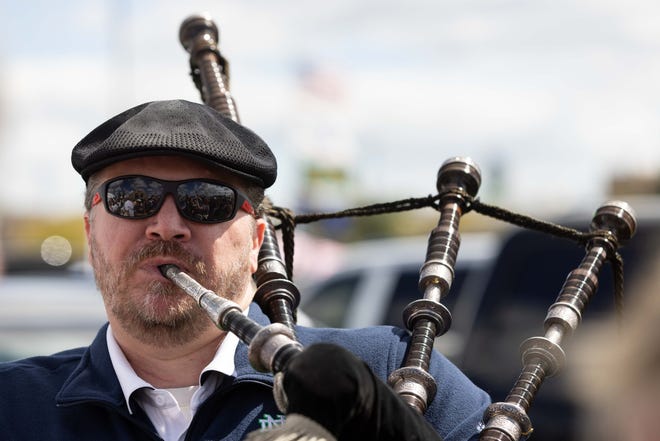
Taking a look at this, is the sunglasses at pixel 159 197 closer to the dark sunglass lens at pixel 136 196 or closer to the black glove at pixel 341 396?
the dark sunglass lens at pixel 136 196

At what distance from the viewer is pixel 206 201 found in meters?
2.79

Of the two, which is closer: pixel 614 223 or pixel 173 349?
pixel 173 349

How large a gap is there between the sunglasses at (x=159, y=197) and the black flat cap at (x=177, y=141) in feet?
0.20

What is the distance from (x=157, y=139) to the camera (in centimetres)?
275

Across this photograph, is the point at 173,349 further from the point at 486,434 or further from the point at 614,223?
the point at 614,223

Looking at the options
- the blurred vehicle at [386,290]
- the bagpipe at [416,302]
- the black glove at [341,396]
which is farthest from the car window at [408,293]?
the black glove at [341,396]

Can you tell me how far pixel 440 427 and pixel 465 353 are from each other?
3.23 metres

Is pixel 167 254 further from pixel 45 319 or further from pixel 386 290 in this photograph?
pixel 386 290

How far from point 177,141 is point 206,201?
16cm

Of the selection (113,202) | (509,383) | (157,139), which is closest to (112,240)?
(113,202)

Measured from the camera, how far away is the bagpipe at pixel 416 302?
2.06m

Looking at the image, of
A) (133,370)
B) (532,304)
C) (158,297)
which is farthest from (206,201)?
(532,304)

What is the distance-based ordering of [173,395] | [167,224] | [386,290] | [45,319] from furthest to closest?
[386,290], [45,319], [173,395], [167,224]

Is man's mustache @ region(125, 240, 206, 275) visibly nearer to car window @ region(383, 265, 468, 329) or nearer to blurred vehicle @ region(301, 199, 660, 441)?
blurred vehicle @ region(301, 199, 660, 441)
